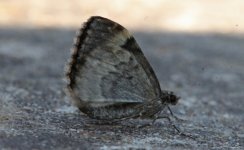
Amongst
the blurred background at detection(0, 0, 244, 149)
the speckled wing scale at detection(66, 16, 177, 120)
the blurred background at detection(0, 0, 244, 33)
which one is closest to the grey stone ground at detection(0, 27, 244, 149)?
the blurred background at detection(0, 0, 244, 149)

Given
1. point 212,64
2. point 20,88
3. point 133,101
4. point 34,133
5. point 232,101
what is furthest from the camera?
point 212,64

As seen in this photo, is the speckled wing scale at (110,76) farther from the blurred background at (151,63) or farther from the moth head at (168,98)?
the blurred background at (151,63)

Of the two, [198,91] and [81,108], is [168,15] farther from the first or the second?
[81,108]

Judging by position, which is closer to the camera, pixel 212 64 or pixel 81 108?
pixel 81 108

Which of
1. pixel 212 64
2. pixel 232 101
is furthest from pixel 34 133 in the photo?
pixel 212 64

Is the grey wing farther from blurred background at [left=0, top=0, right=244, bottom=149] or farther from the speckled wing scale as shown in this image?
blurred background at [left=0, top=0, right=244, bottom=149]

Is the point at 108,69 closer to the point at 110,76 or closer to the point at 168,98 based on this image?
the point at 110,76
